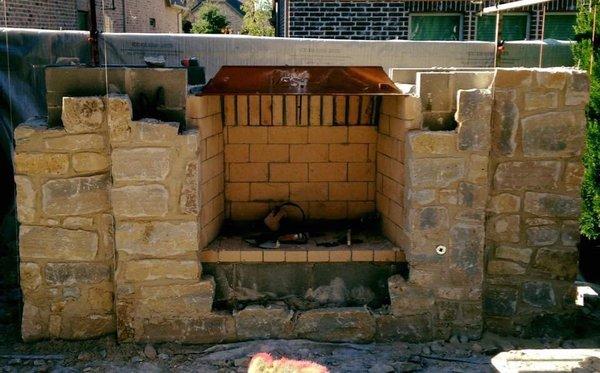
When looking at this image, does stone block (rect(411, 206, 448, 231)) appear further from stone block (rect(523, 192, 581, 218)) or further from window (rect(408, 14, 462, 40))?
window (rect(408, 14, 462, 40))

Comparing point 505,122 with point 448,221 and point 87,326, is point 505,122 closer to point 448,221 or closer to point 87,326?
point 448,221

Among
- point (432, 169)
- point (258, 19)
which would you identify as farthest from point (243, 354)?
point (258, 19)

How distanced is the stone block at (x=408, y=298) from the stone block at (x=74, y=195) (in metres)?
2.11

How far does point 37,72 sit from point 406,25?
24.8ft

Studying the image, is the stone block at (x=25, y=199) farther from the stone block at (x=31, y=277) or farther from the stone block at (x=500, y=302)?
the stone block at (x=500, y=302)

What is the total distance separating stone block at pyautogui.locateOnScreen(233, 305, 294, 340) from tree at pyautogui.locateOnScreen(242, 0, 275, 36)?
20.1 m

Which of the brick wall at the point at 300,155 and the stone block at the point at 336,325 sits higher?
the brick wall at the point at 300,155

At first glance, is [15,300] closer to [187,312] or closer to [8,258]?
[8,258]

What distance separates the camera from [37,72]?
21.4 ft

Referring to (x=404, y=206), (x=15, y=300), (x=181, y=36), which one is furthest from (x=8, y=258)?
(x=404, y=206)

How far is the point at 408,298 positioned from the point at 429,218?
60cm

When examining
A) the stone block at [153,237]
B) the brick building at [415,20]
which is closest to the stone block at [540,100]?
the stone block at [153,237]

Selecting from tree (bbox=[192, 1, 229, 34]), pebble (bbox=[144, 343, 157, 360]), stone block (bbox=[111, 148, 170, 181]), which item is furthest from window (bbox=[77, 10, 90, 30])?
pebble (bbox=[144, 343, 157, 360])

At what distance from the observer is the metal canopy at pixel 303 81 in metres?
4.51
